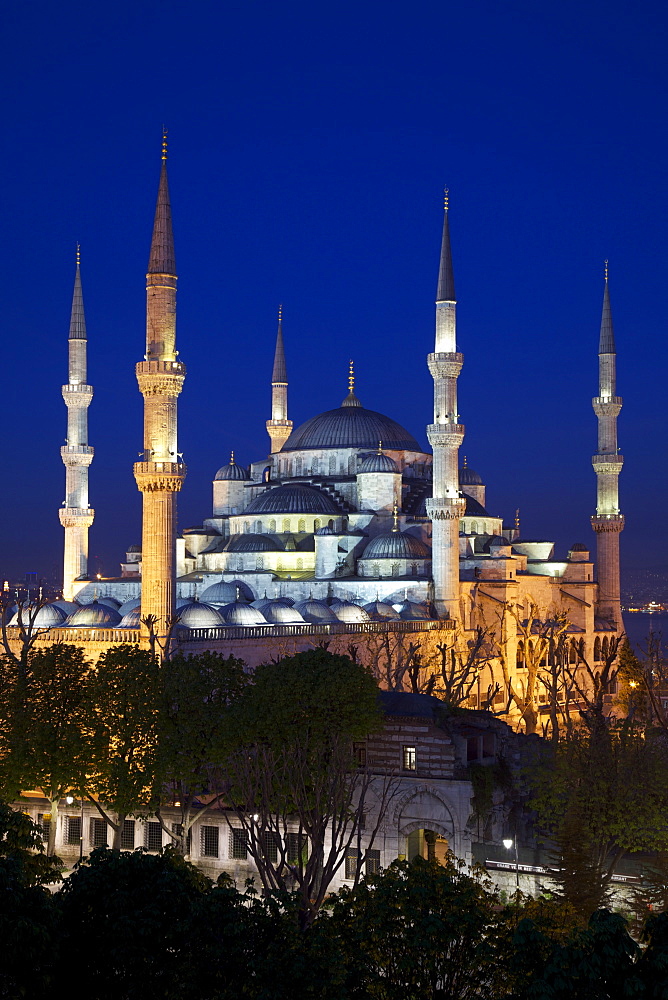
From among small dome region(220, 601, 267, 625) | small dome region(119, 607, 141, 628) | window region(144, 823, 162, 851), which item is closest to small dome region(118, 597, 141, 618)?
small dome region(119, 607, 141, 628)

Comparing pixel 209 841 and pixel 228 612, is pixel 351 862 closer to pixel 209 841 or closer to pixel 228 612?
pixel 209 841

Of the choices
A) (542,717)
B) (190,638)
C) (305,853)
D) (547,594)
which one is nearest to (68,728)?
(305,853)

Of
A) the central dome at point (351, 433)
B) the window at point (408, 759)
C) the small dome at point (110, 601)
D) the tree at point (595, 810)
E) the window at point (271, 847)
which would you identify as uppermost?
the central dome at point (351, 433)

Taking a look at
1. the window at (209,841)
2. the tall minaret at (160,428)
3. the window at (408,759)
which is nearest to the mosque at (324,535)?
the tall minaret at (160,428)

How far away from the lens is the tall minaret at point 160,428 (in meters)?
29.5

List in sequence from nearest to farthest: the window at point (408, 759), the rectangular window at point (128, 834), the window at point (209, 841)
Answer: the window at point (408, 759)
the window at point (209, 841)
the rectangular window at point (128, 834)

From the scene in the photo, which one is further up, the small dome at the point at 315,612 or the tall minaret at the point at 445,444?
the tall minaret at the point at 445,444

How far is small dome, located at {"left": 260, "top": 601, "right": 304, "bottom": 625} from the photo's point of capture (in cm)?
3609

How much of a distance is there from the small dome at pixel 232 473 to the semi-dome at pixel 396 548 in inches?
370

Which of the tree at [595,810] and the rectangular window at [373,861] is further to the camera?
the rectangular window at [373,861]

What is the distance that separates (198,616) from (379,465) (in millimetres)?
14355

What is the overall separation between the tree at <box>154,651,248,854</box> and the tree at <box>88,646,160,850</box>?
0.26 meters

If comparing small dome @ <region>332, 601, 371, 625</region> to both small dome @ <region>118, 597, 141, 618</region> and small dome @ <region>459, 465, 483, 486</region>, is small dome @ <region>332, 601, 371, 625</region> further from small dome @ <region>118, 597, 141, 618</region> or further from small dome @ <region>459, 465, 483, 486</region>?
small dome @ <region>459, 465, 483, 486</region>

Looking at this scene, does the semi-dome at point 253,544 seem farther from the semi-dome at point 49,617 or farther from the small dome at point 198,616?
the small dome at point 198,616
